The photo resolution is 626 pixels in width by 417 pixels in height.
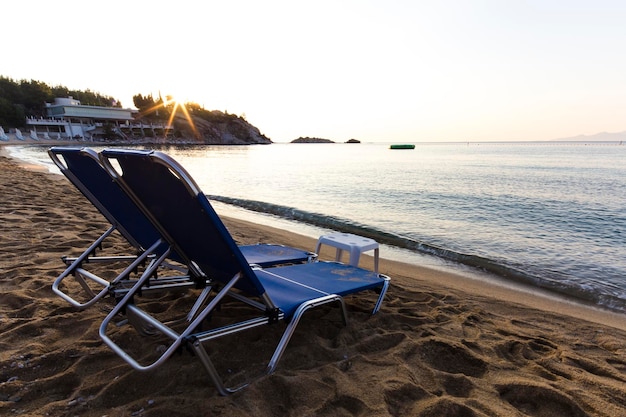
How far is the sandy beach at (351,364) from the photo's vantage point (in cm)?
199

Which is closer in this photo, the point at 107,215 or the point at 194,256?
the point at 194,256

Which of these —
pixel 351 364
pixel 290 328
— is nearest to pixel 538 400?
pixel 351 364

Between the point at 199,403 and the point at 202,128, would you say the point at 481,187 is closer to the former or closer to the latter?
the point at 199,403

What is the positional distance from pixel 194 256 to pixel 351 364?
1.32 metres

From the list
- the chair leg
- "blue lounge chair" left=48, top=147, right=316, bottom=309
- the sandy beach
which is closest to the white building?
"blue lounge chair" left=48, top=147, right=316, bottom=309

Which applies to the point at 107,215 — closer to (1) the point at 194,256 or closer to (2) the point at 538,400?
(1) the point at 194,256

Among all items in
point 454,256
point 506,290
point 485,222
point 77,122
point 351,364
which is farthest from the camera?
point 77,122

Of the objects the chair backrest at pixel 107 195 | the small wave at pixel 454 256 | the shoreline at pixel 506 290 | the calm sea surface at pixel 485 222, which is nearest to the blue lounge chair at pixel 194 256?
the chair backrest at pixel 107 195

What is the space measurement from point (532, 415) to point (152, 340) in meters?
2.50

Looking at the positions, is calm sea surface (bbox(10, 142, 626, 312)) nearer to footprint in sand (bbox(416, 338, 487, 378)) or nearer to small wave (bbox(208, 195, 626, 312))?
small wave (bbox(208, 195, 626, 312))

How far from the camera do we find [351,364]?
96.2 inches

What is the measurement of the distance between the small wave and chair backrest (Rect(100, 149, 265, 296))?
4875mm

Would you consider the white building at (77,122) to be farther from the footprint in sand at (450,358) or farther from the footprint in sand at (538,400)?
the footprint in sand at (538,400)

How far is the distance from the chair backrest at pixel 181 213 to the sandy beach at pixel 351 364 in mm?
629
